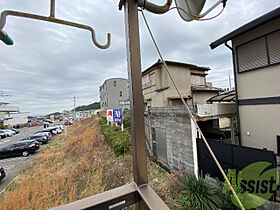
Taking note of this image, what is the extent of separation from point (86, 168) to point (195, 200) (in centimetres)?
381

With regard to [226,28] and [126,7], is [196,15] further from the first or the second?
[226,28]

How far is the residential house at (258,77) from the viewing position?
2932 mm

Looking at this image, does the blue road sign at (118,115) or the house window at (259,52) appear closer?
the house window at (259,52)

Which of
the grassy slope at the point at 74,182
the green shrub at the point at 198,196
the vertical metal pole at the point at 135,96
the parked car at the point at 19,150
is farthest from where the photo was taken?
the parked car at the point at 19,150

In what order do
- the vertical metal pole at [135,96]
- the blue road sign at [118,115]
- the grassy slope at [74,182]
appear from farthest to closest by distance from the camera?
the blue road sign at [118,115], the grassy slope at [74,182], the vertical metal pole at [135,96]

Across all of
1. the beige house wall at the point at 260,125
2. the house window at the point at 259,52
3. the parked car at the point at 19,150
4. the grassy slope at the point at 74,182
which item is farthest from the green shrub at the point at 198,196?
the parked car at the point at 19,150

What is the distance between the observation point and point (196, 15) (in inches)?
38.9

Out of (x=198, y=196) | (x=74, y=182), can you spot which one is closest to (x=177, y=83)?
(x=198, y=196)

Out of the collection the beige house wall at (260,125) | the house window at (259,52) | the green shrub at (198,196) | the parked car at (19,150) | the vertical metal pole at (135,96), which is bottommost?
the parked car at (19,150)

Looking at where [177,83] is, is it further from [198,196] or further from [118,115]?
[198,196]

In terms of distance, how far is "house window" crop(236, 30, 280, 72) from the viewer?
2.93 m

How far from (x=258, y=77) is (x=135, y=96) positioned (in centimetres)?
427

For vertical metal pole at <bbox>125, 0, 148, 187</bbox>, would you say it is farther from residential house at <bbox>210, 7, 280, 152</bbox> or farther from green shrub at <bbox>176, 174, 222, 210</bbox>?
residential house at <bbox>210, 7, 280, 152</bbox>

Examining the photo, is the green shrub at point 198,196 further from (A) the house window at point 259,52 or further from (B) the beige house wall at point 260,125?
(A) the house window at point 259,52
